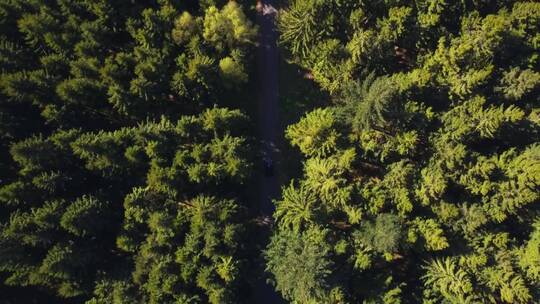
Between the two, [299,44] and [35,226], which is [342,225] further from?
[35,226]

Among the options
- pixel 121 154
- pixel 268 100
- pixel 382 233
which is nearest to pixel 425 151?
pixel 382 233

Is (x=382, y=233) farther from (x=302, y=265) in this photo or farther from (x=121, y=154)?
(x=121, y=154)

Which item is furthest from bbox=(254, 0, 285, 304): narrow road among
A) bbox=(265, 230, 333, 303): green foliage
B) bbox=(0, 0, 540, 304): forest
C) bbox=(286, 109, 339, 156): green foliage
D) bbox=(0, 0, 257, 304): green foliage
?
bbox=(265, 230, 333, 303): green foliage

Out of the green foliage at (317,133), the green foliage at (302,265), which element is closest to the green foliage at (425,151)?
the green foliage at (317,133)

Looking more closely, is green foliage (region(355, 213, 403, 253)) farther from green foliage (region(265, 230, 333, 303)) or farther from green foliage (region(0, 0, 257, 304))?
green foliage (region(0, 0, 257, 304))

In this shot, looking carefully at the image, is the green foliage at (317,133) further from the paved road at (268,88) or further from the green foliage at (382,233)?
the green foliage at (382,233)
